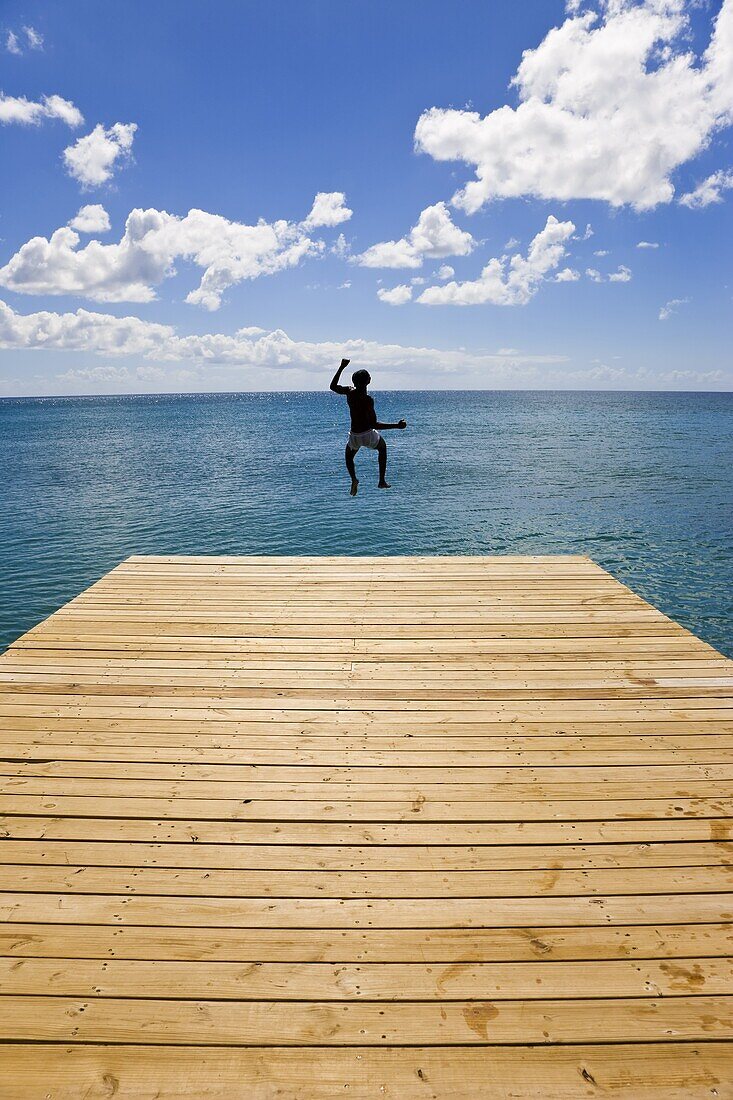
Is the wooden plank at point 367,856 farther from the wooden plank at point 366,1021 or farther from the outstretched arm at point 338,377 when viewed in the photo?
the outstretched arm at point 338,377

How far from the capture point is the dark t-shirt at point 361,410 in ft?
28.1

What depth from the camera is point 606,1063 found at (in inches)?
99.3

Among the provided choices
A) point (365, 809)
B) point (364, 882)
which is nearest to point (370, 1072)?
point (364, 882)

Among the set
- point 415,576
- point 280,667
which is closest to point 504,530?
point 415,576

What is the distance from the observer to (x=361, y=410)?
8.71 m

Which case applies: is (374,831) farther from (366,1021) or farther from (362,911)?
(366,1021)

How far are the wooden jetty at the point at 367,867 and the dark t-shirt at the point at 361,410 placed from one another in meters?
3.54

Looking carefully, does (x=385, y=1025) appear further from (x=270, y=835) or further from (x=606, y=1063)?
(x=270, y=835)

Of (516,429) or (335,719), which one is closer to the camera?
(335,719)

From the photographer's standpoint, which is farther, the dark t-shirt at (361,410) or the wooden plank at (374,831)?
the dark t-shirt at (361,410)

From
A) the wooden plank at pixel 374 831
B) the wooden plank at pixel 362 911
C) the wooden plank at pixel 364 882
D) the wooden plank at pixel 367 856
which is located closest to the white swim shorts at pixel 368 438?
the wooden plank at pixel 374 831

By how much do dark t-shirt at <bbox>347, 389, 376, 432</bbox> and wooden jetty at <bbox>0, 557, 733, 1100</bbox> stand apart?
3.54 meters

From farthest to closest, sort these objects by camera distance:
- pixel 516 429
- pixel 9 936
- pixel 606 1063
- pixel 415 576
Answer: pixel 516 429
pixel 415 576
pixel 9 936
pixel 606 1063

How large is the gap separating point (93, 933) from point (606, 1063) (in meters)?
2.44
